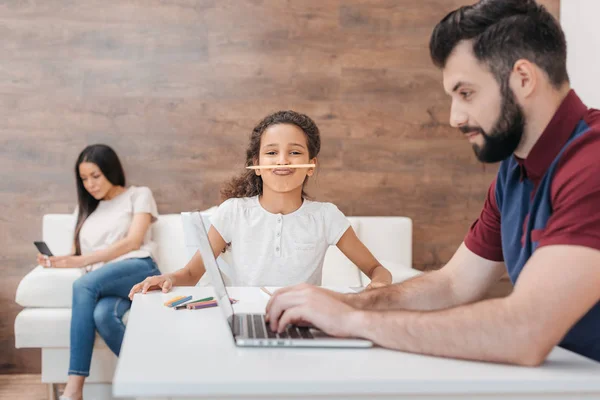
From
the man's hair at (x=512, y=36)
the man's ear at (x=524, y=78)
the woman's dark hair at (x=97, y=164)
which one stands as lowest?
the woman's dark hair at (x=97, y=164)

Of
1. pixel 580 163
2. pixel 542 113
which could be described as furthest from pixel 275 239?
pixel 580 163

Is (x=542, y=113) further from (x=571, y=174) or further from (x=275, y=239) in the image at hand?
(x=275, y=239)

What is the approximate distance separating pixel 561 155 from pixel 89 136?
2824mm

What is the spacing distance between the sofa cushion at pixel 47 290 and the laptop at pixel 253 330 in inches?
68.2

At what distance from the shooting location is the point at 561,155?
1.23 metres

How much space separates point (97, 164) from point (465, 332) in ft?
8.41

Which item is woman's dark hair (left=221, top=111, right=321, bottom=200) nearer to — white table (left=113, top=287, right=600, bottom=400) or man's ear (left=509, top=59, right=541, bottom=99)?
man's ear (left=509, top=59, right=541, bottom=99)

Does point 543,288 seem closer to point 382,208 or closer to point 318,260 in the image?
point 318,260

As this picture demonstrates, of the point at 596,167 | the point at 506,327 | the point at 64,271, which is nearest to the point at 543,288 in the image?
the point at 506,327

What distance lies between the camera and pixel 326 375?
1.00 meters

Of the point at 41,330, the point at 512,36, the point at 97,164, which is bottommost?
the point at 41,330

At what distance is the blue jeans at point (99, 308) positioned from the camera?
2.88 metres

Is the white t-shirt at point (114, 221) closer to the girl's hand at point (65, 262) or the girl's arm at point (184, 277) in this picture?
the girl's hand at point (65, 262)

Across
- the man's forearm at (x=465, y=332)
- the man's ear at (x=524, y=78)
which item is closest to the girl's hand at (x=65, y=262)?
the man's forearm at (x=465, y=332)
